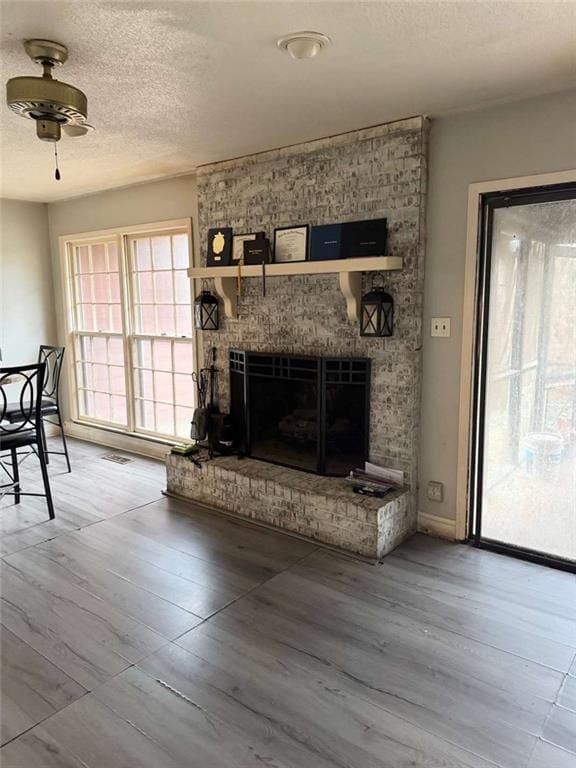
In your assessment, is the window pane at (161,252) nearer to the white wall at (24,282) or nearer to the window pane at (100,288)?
the window pane at (100,288)

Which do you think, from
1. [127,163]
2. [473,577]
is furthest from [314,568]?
[127,163]

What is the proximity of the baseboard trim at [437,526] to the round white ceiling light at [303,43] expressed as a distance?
244 centimetres

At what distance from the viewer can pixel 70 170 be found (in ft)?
13.0

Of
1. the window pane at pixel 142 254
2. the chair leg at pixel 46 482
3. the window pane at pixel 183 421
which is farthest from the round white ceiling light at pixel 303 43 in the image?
the window pane at pixel 183 421

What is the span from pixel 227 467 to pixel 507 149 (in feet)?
8.04

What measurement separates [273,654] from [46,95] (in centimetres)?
231

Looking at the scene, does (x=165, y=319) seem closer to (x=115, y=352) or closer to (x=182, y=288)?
(x=182, y=288)

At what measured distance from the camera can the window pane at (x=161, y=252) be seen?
14.6 feet

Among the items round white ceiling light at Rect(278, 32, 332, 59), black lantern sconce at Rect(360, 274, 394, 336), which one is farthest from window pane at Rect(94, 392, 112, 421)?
round white ceiling light at Rect(278, 32, 332, 59)

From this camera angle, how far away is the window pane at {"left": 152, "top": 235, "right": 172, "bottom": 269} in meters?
4.46

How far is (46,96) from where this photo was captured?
1994mm

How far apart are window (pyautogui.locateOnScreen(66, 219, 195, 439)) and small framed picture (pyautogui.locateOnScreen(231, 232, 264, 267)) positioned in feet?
2.27

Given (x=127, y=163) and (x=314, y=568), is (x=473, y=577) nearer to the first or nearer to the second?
(x=314, y=568)

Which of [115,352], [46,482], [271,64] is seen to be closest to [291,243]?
[271,64]
